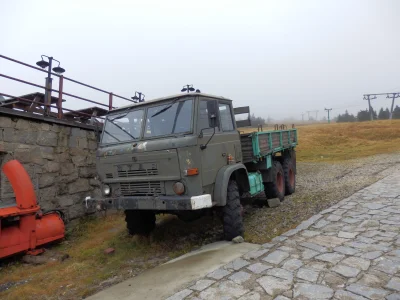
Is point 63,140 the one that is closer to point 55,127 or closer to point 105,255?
point 55,127

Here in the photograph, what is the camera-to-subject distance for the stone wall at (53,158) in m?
6.43

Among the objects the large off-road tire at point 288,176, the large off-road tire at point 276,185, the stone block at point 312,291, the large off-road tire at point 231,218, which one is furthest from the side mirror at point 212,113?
the large off-road tire at point 288,176

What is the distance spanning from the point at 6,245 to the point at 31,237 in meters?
0.48

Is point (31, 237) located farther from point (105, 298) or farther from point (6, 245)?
point (105, 298)

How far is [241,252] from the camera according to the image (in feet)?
15.4

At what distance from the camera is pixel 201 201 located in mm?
4570

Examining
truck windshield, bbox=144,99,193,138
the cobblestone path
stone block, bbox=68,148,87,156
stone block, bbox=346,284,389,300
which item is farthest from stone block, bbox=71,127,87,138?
stone block, bbox=346,284,389,300

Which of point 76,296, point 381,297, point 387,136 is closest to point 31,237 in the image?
point 76,296

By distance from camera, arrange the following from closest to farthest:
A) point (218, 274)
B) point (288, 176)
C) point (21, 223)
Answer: point (218, 274) → point (21, 223) → point (288, 176)

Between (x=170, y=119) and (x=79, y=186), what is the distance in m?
4.21

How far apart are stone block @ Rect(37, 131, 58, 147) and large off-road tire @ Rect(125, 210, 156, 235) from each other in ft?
9.12

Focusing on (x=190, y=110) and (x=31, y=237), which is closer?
(x=190, y=110)

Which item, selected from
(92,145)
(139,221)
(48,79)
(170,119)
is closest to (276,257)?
(170,119)

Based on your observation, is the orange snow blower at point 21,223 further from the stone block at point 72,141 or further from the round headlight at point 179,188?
the round headlight at point 179,188
